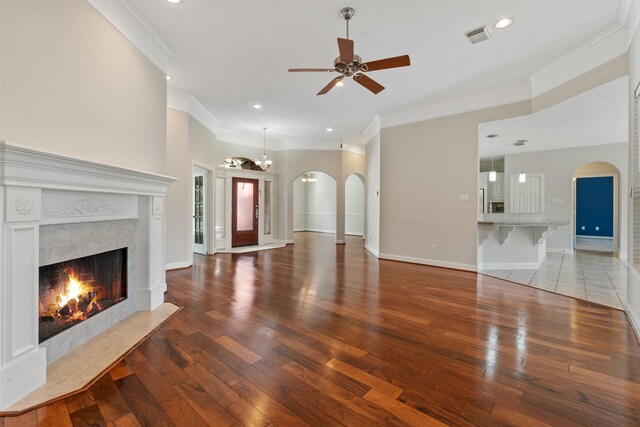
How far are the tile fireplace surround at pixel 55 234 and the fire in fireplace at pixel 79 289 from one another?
0.07m

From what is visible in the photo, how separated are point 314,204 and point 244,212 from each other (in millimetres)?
5175

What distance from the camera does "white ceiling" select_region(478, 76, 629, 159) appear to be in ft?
12.9

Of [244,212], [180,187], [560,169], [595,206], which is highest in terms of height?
[560,169]

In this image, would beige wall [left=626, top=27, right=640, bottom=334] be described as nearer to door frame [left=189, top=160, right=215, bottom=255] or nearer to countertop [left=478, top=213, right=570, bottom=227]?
countertop [left=478, top=213, right=570, bottom=227]

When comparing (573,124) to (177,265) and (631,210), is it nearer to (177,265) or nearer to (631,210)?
(631,210)

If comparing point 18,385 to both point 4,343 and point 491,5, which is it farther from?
point 491,5

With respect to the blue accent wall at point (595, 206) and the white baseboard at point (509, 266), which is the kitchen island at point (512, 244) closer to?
the white baseboard at point (509, 266)

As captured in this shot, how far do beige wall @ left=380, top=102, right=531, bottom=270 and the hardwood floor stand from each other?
1.78m

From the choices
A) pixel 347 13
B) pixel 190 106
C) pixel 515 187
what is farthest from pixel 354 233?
pixel 347 13

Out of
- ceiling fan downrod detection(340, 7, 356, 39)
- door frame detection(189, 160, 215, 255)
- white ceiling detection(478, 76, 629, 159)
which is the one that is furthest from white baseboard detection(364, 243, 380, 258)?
ceiling fan downrod detection(340, 7, 356, 39)

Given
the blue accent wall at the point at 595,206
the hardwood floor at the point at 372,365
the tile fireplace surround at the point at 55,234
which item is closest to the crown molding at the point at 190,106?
the tile fireplace surround at the point at 55,234

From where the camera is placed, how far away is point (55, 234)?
2.16m

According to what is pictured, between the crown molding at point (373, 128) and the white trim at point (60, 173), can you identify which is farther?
the crown molding at point (373, 128)

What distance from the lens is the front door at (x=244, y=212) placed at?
8109mm
